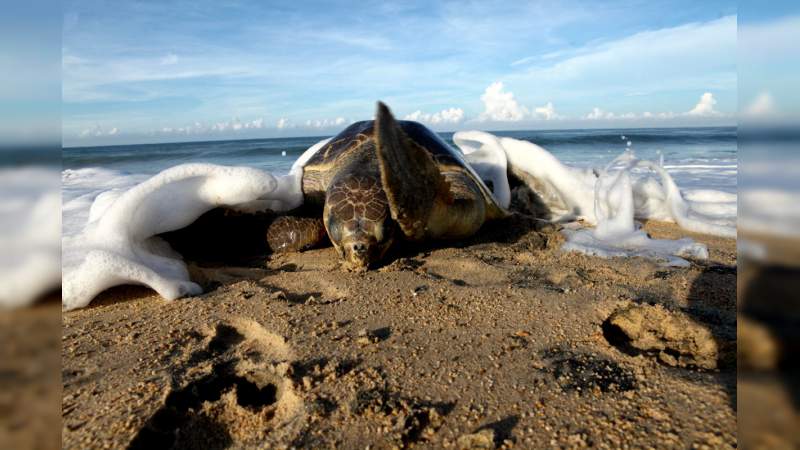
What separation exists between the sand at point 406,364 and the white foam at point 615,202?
843 millimetres

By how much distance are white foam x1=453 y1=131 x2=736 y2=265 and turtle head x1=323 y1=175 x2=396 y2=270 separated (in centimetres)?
143

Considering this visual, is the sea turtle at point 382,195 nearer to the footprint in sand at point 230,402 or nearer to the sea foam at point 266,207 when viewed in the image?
the sea foam at point 266,207

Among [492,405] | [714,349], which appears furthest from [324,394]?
[714,349]

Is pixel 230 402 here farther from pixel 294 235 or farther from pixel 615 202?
pixel 615 202

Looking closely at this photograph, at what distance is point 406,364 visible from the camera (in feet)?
5.34

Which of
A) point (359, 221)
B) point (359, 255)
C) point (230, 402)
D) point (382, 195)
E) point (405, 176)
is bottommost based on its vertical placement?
point (230, 402)

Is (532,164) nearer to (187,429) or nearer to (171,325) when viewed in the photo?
(171,325)

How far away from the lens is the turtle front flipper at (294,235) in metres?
3.28

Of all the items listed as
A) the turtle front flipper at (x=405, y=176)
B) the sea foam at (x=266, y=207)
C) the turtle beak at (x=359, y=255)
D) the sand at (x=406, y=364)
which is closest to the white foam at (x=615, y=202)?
the sea foam at (x=266, y=207)

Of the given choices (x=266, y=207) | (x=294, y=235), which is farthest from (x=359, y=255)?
(x=266, y=207)

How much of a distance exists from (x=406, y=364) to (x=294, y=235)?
189 centimetres

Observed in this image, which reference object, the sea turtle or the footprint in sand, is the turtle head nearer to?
the sea turtle

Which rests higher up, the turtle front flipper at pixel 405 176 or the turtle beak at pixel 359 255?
the turtle front flipper at pixel 405 176

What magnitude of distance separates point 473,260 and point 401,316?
1.04 meters
